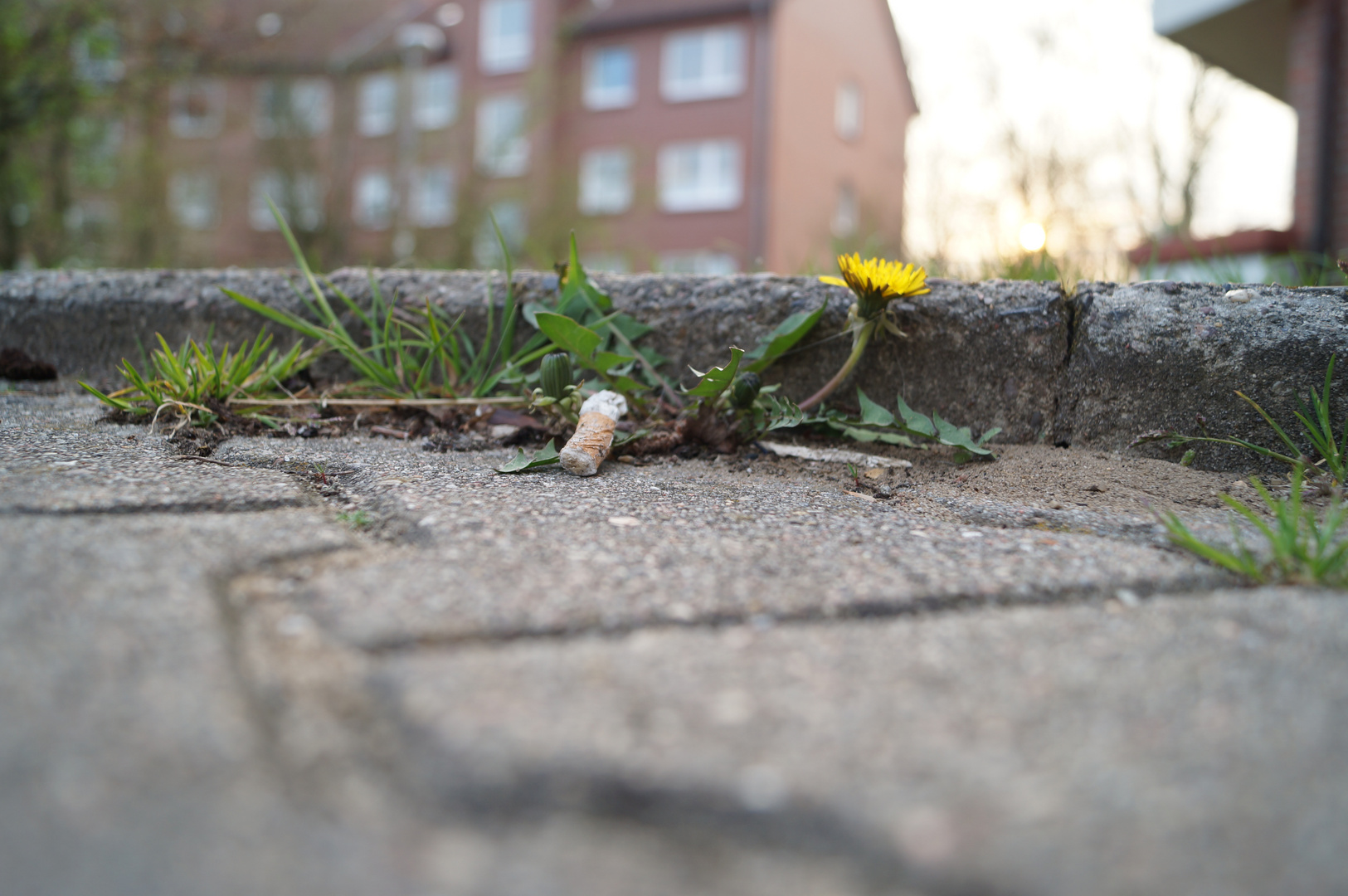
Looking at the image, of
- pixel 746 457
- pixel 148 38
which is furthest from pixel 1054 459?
pixel 148 38

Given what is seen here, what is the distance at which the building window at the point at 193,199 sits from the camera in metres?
6.67

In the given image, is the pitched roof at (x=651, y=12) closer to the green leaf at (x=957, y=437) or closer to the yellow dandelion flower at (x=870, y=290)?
the yellow dandelion flower at (x=870, y=290)

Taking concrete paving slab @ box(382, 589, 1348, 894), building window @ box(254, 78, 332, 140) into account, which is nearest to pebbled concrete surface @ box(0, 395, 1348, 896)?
concrete paving slab @ box(382, 589, 1348, 894)

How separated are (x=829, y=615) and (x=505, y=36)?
18449 millimetres

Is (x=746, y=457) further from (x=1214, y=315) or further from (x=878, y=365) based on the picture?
(x=1214, y=315)

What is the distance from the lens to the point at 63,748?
0.56 meters

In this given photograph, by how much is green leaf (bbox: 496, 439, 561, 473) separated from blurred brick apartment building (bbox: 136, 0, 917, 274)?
11.9ft

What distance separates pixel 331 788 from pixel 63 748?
181mm

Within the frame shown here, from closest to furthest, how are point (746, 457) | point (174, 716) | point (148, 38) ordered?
point (174, 716), point (746, 457), point (148, 38)

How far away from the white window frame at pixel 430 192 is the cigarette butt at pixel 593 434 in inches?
237

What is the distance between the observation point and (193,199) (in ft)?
23.5

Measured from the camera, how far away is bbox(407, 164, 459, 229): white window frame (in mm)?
7340

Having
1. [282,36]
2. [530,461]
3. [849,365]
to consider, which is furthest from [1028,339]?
[282,36]

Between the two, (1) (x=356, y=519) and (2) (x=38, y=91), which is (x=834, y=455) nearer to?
(1) (x=356, y=519)
